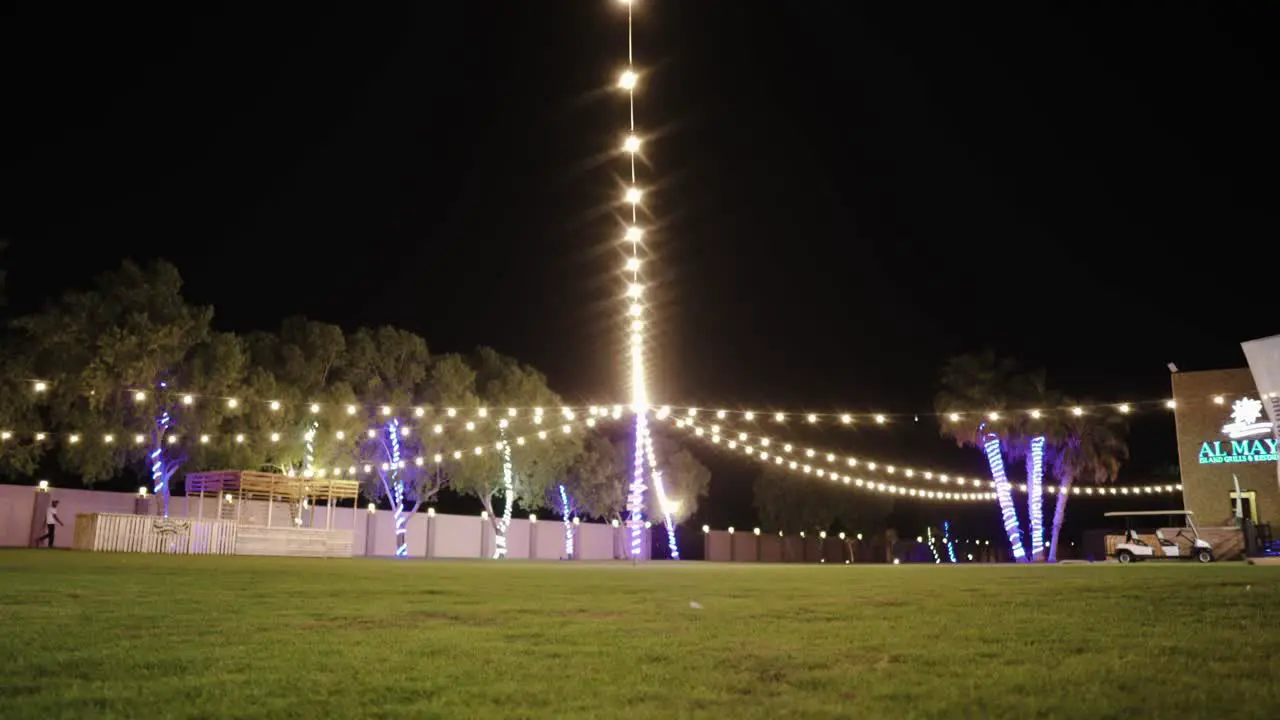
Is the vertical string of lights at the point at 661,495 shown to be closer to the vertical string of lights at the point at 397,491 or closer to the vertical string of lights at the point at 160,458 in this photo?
the vertical string of lights at the point at 397,491

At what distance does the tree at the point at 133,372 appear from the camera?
82.4 feet

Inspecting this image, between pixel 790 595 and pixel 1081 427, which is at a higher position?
pixel 1081 427

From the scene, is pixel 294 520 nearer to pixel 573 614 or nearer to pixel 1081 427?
pixel 573 614

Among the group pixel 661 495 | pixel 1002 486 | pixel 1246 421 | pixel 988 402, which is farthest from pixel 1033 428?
pixel 661 495

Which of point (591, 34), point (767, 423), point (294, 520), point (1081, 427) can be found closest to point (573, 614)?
point (591, 34)

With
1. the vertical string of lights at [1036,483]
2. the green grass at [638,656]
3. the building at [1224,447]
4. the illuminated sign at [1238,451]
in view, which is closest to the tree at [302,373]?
the green grass at [638,656]

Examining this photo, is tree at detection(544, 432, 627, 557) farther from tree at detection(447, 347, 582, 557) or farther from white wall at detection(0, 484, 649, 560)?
tree at detection(447, 347, 582, 557)


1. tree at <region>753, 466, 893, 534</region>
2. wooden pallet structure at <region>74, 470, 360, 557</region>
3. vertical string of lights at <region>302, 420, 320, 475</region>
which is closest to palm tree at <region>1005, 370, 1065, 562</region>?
tree at <region>753, 466, 893, 534</region>

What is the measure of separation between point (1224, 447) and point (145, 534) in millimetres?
29523

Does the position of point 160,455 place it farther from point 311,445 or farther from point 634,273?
point 634,273

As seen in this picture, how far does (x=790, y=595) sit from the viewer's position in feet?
29.8

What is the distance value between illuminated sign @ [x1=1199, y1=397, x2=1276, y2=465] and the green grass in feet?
72.9

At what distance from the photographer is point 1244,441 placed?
27.9 metres

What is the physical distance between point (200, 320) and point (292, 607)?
72.6 feet
